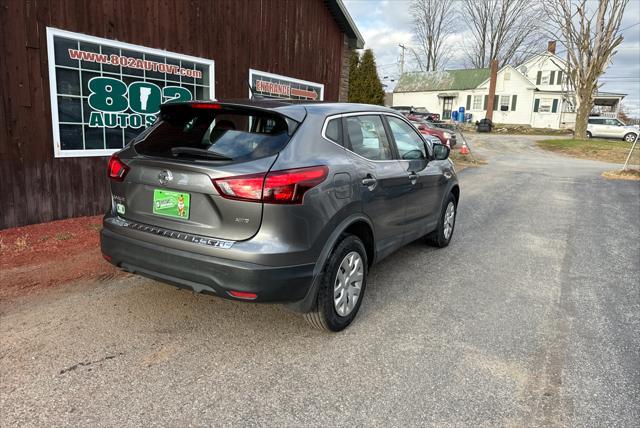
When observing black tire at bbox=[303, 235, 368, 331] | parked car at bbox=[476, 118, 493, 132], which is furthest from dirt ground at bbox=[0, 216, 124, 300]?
parked car at bbox=[476, 118, 493, 132]

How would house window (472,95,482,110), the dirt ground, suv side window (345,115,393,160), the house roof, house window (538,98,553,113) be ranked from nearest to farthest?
suv side window (345,115,393,160)
the dirt ground
house window (538,98,553,113)
house window (472,95,482,110)
the house roof

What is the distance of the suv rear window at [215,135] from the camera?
2.99 m

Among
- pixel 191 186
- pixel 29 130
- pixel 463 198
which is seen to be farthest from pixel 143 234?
pixel 463 198

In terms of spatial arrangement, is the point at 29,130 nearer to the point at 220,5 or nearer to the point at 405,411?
the point at 220,5

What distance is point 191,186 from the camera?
2.95 meters

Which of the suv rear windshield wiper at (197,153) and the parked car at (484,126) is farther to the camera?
the parked car at (484,126)

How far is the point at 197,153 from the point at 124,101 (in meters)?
4.97

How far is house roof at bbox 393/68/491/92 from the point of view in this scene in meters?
49.3

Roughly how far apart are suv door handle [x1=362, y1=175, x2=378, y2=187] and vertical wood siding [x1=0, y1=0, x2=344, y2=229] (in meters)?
4.90

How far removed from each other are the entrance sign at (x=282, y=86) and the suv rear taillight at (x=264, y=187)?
21.0 feet

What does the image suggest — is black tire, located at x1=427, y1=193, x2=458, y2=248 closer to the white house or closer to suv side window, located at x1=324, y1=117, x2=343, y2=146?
suv side window, located at x1=324, y1=117, x2=343, y2=146

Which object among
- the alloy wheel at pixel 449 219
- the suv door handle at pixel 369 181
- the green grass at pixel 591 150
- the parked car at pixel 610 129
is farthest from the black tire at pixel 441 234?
the parked car at pixel 610 129

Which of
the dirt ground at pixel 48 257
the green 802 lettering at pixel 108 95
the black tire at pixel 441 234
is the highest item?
the green 802 lettering at pixel 108 95

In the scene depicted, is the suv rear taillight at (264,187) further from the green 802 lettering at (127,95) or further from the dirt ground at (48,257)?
the green 802 lettering at (127,95)
